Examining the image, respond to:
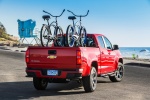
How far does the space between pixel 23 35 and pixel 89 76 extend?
205 ft

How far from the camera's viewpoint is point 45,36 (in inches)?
405

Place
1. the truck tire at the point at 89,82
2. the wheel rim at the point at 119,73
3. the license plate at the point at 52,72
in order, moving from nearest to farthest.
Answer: the license plate at the point at 52,72 → the truck tire at the point at 89,82 → the wheel rim at the point at 119,73

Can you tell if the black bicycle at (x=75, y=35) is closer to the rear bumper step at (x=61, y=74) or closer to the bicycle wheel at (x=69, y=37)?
the bicycle wheel at (x=69, y=37)

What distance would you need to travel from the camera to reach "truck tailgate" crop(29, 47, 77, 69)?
9258 mm

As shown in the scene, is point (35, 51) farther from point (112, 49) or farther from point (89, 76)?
point (112, 49)

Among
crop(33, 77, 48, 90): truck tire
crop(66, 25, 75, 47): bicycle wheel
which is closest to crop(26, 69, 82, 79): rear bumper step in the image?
crop(33, 77, 48, 90): truck tire

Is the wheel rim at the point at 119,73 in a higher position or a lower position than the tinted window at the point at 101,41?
lower

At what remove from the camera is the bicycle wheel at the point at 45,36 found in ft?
33.5

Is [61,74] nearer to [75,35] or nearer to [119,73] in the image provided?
[75,35]

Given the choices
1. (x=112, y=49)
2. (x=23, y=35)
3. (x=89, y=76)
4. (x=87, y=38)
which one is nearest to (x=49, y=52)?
(x=89, y=76)

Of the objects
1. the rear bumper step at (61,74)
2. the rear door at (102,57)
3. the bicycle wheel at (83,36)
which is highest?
the bicycle wheel at (83,36)

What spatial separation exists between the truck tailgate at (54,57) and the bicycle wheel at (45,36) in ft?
2.25

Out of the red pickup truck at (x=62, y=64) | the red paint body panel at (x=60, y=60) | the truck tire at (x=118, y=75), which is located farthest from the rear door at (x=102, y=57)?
the truck tire at (x=118, y=75)

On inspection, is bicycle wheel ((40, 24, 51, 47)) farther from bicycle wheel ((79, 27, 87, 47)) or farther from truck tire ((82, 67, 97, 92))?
truck tire ((82, 67, 97, 92))
